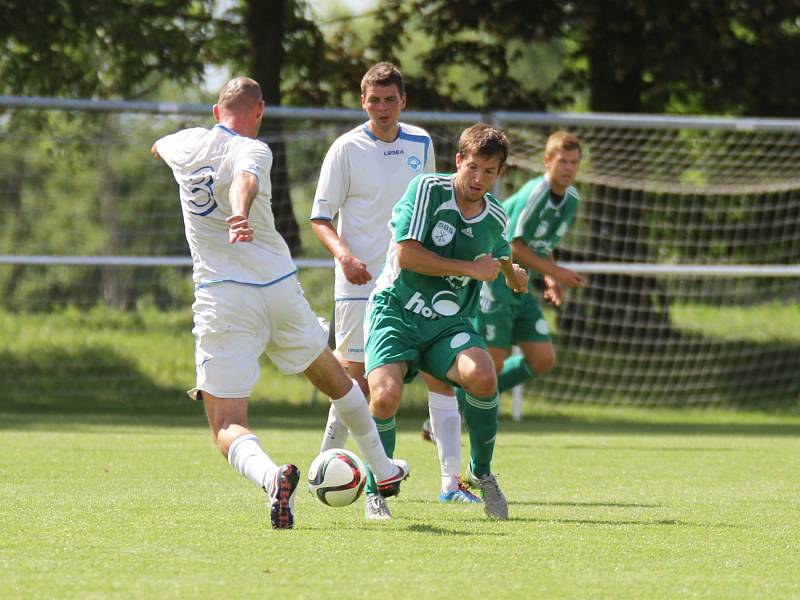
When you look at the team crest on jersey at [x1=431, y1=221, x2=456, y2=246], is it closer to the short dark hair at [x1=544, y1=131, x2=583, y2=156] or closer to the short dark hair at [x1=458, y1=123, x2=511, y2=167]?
the short dark hair at [x1=458, y1=123, x2=511, y2=167]

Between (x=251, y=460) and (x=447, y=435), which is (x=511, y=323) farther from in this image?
(x=251, y=460)

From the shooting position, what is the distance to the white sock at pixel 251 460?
5.38 metres

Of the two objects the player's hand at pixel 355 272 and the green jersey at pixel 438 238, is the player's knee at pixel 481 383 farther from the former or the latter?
the player's hand at pixel 355 272

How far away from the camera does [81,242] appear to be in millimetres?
21000

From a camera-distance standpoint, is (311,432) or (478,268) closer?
(478,268)

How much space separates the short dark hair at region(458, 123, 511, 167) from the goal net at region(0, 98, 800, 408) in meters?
6.64

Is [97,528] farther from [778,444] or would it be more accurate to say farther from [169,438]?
[778,444]

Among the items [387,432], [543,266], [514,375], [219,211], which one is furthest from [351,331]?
[514,375]

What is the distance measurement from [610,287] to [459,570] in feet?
40.9

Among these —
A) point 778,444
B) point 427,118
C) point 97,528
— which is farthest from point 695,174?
point 97,528

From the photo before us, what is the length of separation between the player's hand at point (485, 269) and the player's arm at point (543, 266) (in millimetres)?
2775

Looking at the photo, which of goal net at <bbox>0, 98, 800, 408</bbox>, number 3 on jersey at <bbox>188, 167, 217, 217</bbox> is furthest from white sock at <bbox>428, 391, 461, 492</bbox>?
goal net at <bbox>0, 98, 800, 408</bbox>

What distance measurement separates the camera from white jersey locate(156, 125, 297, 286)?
5598mm

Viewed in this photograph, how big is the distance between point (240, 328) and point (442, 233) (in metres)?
1.10
